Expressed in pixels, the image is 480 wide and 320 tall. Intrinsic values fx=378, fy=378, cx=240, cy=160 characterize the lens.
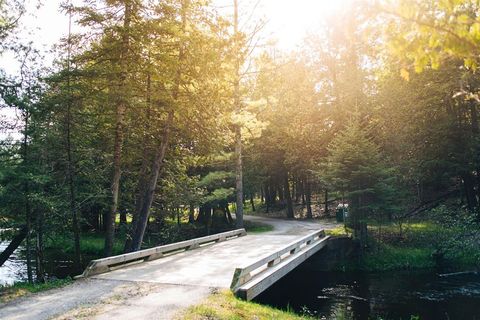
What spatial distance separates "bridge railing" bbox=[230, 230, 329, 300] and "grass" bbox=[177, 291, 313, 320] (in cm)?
60

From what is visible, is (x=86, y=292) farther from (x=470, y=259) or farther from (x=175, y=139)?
(x=470, y=259)

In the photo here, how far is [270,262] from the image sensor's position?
40.4ft

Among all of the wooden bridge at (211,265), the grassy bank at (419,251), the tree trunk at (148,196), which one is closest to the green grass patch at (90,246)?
the tree trunk at (148,196)

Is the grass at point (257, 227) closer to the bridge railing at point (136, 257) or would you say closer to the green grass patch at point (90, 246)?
the bridge railing at point (136, 257)

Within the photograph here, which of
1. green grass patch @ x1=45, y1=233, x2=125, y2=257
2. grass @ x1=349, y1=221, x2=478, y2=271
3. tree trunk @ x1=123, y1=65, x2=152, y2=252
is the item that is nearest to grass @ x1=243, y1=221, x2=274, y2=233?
grass @ x1=349, y1=221, x2=478, y2=271

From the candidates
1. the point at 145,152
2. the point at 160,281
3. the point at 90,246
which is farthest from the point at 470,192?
the point at 90,246

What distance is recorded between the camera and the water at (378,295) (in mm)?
12859

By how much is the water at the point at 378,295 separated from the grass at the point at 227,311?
10.4ft

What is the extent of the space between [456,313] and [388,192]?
7494mm

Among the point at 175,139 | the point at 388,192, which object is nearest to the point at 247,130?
the point at 175,139

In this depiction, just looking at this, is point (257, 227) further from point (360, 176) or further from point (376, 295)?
point (376, 295)

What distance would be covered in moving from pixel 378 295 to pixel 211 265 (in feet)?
23.7

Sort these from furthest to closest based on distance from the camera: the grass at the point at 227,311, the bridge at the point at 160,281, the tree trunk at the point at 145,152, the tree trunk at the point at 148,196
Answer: the tree trunk at the point at 148,196, the tree trunk at the point at 145,152, the bridge at the point at 160,281, the grass at the point at 227,311

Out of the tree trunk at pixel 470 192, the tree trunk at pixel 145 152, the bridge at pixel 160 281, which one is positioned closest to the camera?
the bridge at pixel 160 281
